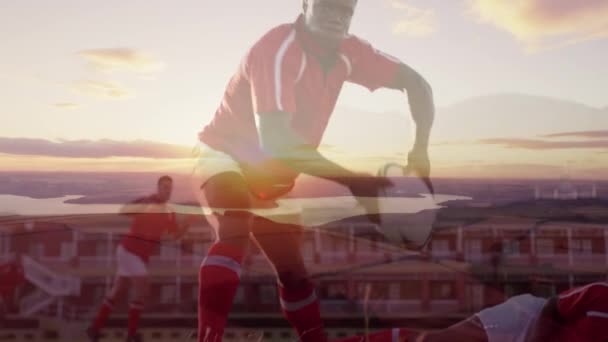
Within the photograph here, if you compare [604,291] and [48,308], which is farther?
[48,308]

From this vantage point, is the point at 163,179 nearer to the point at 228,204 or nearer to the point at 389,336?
the point at 228,204

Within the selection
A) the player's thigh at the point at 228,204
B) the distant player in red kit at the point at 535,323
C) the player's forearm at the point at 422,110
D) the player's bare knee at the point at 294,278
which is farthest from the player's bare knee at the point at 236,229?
the player's forearm at the point at 422,110

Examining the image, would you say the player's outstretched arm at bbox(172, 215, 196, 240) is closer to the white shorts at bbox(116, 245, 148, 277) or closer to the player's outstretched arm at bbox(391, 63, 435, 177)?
the white shorts at bbox(116, 245, 148, 277)

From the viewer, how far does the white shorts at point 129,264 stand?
1506 mm

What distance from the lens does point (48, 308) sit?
157 cm

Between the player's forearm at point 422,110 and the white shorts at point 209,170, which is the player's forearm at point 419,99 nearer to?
the player's forearm at point 422,110

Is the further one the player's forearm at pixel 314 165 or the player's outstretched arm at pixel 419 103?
the player's outstretched arm at pixel 419 103

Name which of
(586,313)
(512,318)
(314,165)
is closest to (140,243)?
(314,165)

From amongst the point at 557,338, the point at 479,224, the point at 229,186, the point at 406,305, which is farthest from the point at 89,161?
the point at 557,338

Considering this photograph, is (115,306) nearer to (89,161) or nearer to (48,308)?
(48,308)


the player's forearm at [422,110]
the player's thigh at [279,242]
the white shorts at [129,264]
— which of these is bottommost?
the white shorts at [129,264]

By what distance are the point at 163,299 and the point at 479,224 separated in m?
0.83

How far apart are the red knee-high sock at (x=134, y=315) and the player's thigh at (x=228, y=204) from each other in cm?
28

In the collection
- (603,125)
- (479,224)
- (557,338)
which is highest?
(603,125)
